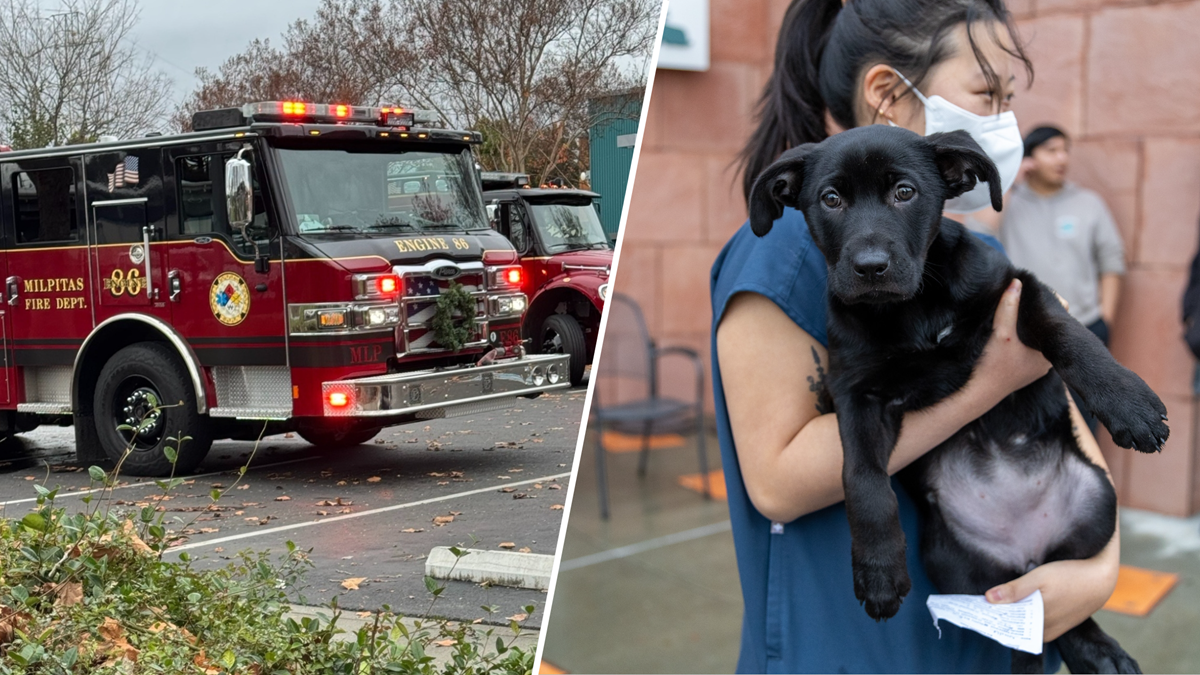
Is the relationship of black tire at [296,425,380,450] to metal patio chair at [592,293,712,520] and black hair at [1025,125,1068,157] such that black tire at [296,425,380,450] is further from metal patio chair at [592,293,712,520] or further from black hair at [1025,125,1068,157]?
black hair at [1025,125,1068,157]

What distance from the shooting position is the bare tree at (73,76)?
353cm

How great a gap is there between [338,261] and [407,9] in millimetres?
774

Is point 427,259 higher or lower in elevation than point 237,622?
higher

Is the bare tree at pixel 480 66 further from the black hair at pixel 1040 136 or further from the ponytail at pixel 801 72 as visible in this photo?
the ponytail at pixel 801 72

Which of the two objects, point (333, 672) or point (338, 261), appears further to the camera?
point (338, 261)

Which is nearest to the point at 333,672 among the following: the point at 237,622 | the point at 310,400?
the point at 237,622

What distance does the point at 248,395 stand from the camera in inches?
136

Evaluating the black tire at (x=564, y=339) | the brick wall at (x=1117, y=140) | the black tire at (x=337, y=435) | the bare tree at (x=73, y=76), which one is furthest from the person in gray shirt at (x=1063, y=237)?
the bare tree at (x=73, y=76)

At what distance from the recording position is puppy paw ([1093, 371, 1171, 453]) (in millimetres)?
1050

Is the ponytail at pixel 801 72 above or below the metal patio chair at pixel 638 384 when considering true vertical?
above

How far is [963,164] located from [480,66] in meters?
2.32

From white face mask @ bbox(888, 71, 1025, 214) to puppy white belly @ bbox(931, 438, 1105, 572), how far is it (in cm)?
30

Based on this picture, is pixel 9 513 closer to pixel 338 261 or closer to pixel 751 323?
pixel 338 261

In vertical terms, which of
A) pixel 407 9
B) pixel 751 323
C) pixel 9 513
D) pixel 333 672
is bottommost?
pixel 333 672
